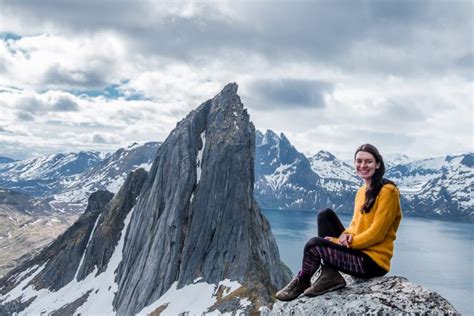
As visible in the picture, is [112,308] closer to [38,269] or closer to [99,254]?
[99,254]

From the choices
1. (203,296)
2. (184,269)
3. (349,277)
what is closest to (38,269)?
(184,269)

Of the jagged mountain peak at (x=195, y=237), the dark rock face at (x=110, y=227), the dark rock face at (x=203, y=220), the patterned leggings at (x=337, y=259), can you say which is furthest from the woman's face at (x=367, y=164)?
the dark rock face at (x=110, y=227)

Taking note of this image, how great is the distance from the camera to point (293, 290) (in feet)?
32.9

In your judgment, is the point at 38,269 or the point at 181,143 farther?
the point at 38,269

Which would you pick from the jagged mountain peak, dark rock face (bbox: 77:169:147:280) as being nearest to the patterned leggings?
the jagged mountain peak

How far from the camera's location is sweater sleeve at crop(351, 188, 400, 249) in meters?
9.46

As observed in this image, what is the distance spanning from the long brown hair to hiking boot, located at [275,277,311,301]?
2.19 metres

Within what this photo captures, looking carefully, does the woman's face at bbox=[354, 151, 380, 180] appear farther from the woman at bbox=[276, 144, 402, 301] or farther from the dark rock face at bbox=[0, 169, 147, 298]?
the dark rock face at bbox=[0, 169, 147, 298]

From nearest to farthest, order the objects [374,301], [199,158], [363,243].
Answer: [374,301] → [363,243] → [199,158]

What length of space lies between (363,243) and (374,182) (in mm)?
1438

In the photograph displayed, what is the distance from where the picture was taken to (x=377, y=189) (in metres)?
9.81

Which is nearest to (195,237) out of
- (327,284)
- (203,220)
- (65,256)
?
(203,220)

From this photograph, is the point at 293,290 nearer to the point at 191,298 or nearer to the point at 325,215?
the point at 325,215

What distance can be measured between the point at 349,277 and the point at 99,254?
381 feet
